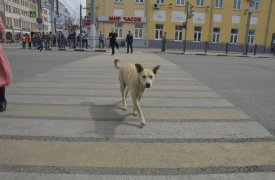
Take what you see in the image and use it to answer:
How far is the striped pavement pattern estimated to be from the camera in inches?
126

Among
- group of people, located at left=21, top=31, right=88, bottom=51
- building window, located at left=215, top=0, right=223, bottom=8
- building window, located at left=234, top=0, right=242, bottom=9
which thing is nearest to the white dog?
group of people, located at left=21, top=31, right=88, bottom=51

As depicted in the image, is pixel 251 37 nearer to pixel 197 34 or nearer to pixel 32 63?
pixel 197 34

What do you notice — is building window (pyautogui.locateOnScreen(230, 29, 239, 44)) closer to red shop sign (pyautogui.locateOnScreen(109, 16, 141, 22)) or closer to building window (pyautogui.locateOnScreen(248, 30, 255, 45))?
building window (pyautogui.locateOnScreen(248, 30, 255, 45))

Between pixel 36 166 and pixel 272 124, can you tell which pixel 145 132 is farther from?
pixel 272 124

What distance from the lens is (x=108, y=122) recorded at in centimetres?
486

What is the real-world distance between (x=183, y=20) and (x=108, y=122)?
124ft

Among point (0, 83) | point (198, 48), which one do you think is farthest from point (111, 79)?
point (198, 48)

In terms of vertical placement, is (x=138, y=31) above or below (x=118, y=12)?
below

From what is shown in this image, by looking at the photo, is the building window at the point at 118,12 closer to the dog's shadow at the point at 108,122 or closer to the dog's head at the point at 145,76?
the dog's shadow at the point at 108,122

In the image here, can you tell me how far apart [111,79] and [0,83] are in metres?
4.84

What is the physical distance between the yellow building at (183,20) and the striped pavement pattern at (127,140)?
34293 millimetres

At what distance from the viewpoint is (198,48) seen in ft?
109

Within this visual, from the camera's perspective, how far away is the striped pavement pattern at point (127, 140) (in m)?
3.20

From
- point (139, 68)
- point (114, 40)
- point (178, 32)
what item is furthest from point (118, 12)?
point (139, 68)
